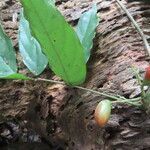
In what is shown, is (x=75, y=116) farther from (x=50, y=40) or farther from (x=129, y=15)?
(x=129, y=15)

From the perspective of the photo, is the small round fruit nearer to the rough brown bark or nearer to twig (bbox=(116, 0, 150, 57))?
the rough brown bark

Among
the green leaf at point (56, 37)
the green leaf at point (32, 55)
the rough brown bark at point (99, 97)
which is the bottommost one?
the rough brown bark at point (99, 97)

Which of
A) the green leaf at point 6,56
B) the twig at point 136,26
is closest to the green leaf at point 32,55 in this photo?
the green leaf at point 6,56

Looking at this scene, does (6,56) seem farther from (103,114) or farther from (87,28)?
(103,114)

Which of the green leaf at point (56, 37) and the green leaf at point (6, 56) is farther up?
the green leaf at point (56, 37)

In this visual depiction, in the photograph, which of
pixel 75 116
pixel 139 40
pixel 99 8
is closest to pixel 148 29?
pixel 139 40

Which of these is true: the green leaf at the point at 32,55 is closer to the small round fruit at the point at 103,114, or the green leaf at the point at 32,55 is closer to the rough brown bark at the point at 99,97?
the rough brown bark at the point at 99,97
